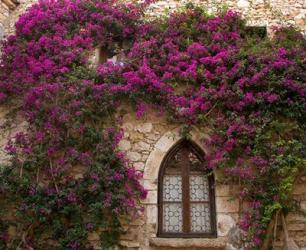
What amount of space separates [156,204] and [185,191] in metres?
0.49

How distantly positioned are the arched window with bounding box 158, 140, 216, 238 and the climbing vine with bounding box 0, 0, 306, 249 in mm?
352

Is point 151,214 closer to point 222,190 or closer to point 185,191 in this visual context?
point 185,191

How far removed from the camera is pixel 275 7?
7684 mm

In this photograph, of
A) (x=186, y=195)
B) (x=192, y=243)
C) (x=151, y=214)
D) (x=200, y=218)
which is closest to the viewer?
(x=192, y=243)

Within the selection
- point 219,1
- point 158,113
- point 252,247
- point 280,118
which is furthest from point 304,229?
point 219,1

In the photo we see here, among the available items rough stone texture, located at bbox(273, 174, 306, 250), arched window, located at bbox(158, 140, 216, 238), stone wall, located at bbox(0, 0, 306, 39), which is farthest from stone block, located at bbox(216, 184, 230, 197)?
stone wall, located at bbox(0, 0, 306, 39)

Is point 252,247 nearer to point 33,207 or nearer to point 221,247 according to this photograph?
point 221,247

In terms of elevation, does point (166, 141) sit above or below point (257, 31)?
below

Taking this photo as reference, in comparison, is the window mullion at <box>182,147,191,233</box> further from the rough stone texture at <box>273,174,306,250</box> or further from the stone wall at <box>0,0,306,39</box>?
the stone wall at <box>0,0,306,39</box>

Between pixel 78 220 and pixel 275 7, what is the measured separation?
512 centimetres

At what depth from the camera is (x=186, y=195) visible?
6.12 metres

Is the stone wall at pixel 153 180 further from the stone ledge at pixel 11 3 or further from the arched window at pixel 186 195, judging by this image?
the stone ledge at pixel 11 3

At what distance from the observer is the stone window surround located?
5605 mm

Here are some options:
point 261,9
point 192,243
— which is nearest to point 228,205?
point 192,243
